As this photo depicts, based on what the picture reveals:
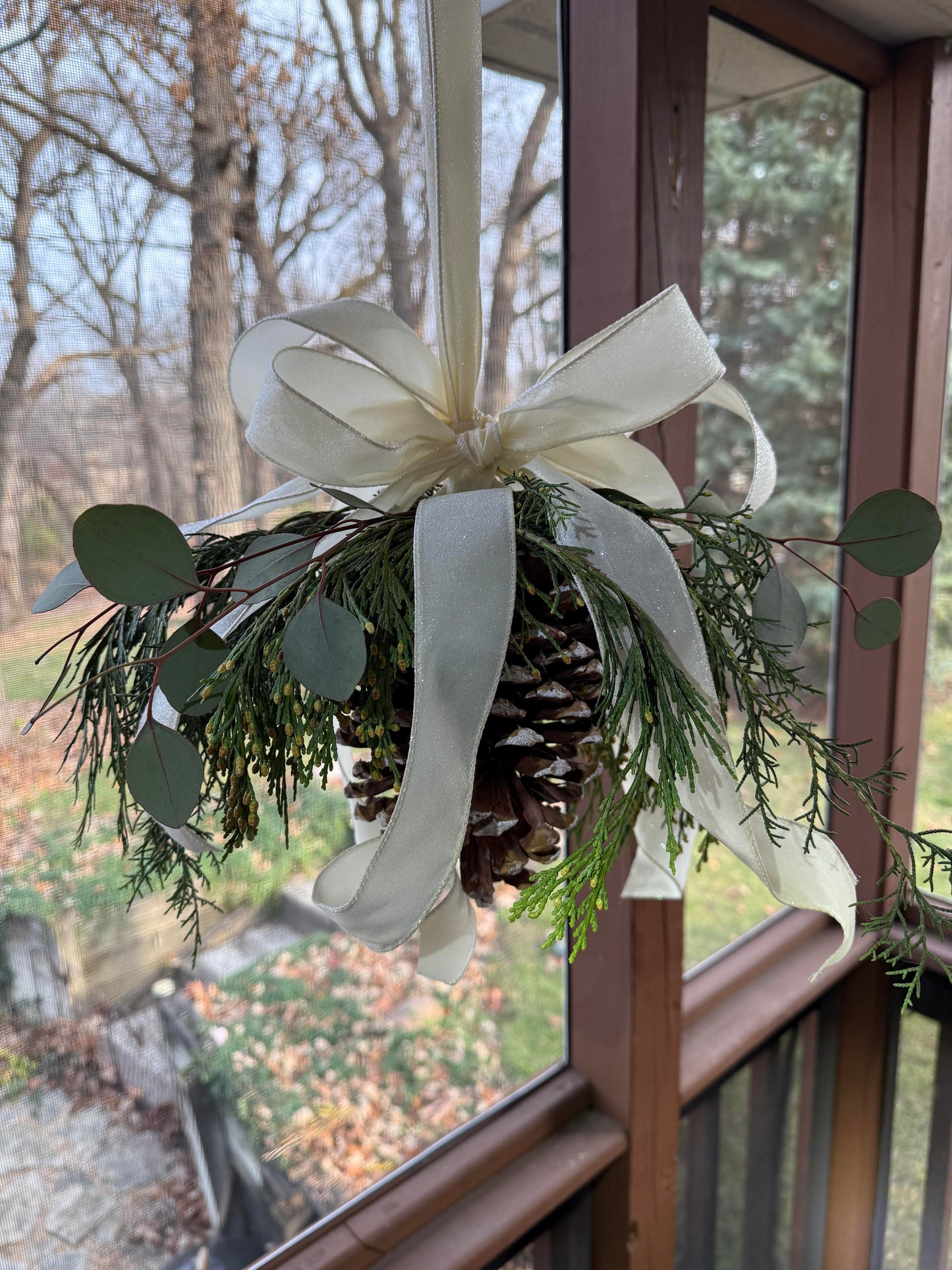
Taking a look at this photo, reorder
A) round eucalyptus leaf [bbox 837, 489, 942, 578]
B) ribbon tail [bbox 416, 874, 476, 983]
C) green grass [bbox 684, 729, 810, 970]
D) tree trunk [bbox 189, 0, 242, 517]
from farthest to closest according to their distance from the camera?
green grass [bbox 684, 729, 810, 970] → tree trunk [bbox 189, 0, 242, 517] → ribbon tail [bbox 416, 874, 476, 983] → round eucalyptus leaf [bbox 837, 489, 942, 578]

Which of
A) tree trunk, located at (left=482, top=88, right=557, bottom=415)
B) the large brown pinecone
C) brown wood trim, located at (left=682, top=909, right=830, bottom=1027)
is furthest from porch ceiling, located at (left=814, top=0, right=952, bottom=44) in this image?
brown wood trim, located at (left=682, top=909, right=830, bottom=1027)

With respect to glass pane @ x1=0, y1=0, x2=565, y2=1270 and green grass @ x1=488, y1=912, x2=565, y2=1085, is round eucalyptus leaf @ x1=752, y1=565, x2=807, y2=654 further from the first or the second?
green grass @ x1=488, y1=912, x2=565, y2=1085

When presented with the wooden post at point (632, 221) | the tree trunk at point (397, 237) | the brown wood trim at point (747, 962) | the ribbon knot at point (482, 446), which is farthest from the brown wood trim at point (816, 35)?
the brown wood trim at point (747, 962)

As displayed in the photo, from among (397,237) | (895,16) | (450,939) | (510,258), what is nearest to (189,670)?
(450,939)

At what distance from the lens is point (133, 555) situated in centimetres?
34

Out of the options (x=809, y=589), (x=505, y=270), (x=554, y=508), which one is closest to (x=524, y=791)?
(x=554, y=508)

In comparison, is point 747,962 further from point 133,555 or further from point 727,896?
point 133,555

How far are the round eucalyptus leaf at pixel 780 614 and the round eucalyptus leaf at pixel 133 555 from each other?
0.30 m

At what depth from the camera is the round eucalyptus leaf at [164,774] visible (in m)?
0.36

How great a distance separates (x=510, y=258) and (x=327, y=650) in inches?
26.2

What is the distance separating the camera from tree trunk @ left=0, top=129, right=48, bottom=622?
1.88ft

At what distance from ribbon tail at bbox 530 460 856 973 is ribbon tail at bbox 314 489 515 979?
66mm

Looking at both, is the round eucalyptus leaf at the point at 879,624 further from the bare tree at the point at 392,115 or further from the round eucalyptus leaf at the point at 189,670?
the bare tree at the point at 392,115

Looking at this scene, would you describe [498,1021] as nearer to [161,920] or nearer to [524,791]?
[161,920]
